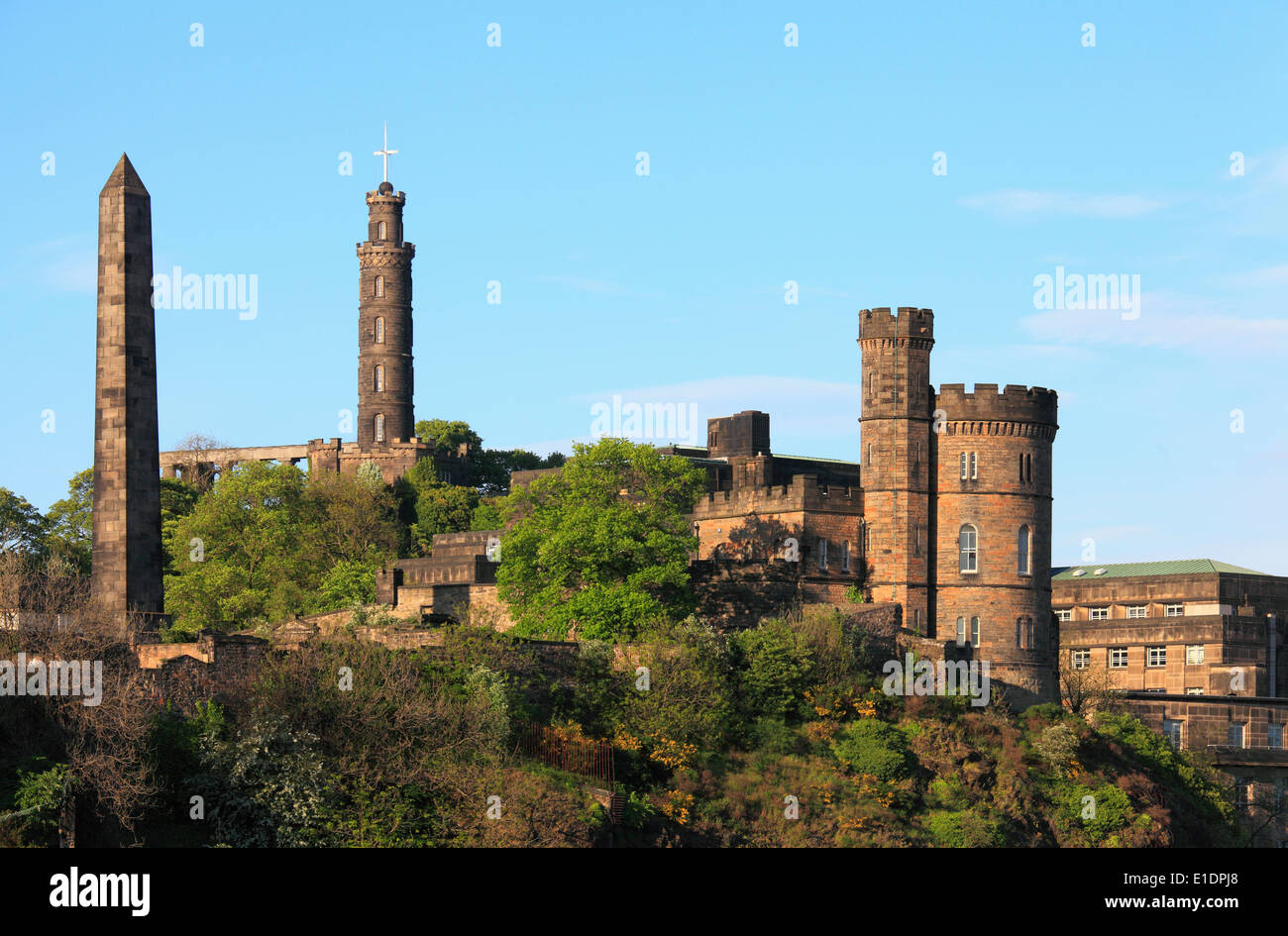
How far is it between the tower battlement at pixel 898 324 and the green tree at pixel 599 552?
8.47 metres

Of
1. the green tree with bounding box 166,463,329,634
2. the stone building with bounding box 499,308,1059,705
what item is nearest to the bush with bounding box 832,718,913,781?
the stone building with bounding box 499,308,1059,705

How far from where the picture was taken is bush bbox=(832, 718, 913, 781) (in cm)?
6144

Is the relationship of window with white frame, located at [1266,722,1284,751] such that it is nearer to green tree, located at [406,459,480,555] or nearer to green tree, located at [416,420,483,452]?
green tree, located at [406,459,480,555]

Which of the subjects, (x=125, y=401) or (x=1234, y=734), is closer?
(x=125, y=401)

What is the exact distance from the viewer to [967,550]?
2953 inches

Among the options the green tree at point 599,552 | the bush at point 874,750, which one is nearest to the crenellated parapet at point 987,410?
the green tree at point 599,552

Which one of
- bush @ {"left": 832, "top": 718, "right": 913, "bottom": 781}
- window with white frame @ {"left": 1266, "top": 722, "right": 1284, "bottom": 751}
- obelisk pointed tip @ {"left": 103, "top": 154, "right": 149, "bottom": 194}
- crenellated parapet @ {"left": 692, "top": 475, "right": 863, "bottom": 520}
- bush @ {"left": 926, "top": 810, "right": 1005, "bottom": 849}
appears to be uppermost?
obelisk pointed tip @ {"left": 103, "top": 154, "right": 149, "bottom": 194}

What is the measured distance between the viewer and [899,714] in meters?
66.0

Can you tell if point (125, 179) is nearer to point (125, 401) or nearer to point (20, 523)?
point (125, 401)

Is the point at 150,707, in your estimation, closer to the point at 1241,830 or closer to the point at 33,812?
the point at 33,812

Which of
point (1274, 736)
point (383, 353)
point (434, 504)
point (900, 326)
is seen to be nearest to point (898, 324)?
point (900, 326)

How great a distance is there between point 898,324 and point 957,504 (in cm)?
691

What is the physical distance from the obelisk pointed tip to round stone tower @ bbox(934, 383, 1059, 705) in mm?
32913

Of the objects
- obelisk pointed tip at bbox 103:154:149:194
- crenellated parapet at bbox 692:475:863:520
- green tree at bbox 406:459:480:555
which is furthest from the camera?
green tree at bbox 406:459:480:555
